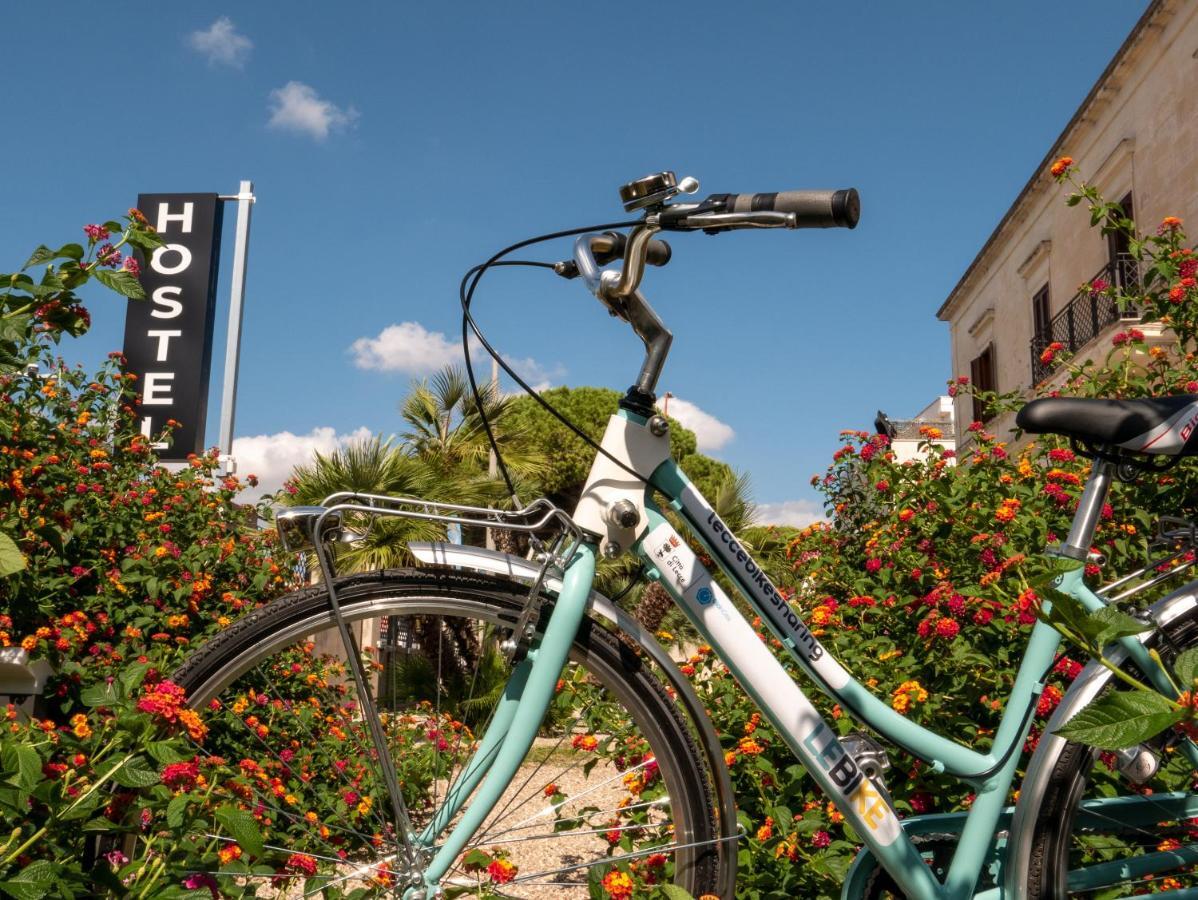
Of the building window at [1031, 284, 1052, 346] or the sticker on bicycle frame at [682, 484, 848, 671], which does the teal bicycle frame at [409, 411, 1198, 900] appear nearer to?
the sticker on bicycle frame at [682, 484, 848, 671]

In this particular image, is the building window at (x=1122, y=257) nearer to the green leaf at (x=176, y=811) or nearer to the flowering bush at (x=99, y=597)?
the flowering bush at (x=99, y=597)

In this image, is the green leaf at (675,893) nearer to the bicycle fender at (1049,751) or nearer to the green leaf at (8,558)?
the bicycle fender at (1049,751)

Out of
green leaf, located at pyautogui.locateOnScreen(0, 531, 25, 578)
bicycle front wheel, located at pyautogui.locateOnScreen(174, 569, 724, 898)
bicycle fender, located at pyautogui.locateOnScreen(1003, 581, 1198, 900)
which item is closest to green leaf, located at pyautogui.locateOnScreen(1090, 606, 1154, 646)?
bicycle fender, located at pyautogui.locateOnScreen(1003, 581, 1198, 900)

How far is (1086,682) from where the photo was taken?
161 cm

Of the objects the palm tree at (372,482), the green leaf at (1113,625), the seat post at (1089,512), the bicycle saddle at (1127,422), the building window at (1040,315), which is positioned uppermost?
the building window at (1040,315)

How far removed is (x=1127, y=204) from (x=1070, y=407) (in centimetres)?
1335

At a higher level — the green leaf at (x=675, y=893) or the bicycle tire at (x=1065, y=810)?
the bicycle tire at (x=1065, y=810)

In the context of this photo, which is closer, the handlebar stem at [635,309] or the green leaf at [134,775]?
the green leaf at [134,775]

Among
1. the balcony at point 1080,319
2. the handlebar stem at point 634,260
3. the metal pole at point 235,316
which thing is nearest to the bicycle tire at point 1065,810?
the handlebar stem at point 634,260

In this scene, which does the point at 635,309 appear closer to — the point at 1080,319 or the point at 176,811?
the point at 176,811

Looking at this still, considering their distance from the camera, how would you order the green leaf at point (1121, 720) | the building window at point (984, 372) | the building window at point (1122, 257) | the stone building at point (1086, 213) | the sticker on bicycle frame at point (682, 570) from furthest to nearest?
the building window at point (984, 372), the building window at point (1122, 257), the stone building at point (1086, 213), the sticker on bicycle frame at point (682, 570), the green leaf at point (1121, 720)

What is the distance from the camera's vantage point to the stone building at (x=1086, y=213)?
11514mm

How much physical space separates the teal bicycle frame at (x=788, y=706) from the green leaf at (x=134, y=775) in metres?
0.40

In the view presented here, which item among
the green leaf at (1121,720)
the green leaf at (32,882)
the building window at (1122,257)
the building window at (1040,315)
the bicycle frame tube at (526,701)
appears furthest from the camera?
the building window at (1040,315)
